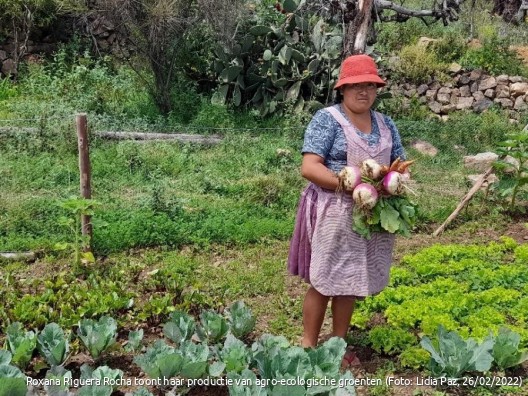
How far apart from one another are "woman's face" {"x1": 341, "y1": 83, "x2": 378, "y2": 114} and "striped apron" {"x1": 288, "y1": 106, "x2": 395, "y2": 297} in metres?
0.09

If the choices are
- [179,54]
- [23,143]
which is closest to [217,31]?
[179,54]

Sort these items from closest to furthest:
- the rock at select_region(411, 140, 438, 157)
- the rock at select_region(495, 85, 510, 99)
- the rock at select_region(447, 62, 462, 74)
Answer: the rock at select_region(411, 140, 438, 157)
the rock at select_region(495, 85, 510, 99)
the rock at select_region(447, 62, 462, 74)

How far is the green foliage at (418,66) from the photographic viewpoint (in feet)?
38.3

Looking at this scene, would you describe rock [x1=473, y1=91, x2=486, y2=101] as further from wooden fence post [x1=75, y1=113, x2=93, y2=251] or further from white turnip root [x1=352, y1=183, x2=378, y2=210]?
white turnip root [x1=352, y1=183, x2=378, y2=210]

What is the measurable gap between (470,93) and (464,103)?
0.28 metres

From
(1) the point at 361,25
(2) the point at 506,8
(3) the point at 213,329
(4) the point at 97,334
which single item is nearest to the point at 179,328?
(3) the point at 213,329

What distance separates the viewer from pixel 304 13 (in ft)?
34.9

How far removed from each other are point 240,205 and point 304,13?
4914mm

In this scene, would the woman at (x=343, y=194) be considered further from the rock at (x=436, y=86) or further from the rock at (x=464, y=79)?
the rock at (x=464, y=79)

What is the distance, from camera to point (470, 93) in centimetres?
1162

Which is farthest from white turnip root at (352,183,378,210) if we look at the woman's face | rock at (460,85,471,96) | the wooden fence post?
rock at (460,85,471,96)

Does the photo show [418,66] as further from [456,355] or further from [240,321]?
[456,355]

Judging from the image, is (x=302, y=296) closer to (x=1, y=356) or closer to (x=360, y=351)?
(x=360, y=351)

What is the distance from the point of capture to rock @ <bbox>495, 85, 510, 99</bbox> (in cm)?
1152
